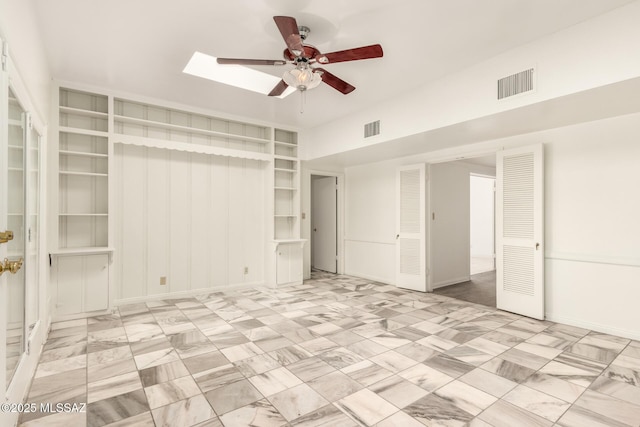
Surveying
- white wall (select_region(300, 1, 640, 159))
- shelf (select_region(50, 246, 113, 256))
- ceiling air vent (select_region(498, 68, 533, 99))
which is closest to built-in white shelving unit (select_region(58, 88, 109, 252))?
shelf (select_region(50, 246, 113, 256))

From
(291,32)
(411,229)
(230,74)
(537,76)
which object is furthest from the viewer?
(411,229)

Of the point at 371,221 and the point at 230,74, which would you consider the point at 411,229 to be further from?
the point at 230,74

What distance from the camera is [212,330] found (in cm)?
354

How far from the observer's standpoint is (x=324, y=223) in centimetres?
738

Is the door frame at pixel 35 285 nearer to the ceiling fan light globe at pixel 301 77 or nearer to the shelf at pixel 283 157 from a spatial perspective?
the ceiling fan light globe at pixel 301 77

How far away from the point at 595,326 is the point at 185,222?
5510 millimetres

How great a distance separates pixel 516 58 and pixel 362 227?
4.03 meters

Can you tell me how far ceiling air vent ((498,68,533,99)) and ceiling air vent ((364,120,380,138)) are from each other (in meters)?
1.70

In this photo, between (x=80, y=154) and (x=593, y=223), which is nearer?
Answer: (x=593, y=223)

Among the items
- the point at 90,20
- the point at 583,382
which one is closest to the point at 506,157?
the point at 583,382

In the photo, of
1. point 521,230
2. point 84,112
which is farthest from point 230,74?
point 521,230

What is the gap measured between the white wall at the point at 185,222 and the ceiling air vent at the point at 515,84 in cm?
388

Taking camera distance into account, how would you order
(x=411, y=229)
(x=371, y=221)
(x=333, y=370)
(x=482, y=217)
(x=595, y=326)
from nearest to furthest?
1. (x=333, y=370)
2. (x=595, y=326)
3. (x=411, y=229)
4. (x=371, y=221)
5. (x=482, y=217)

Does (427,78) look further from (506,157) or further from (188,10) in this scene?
(188,10)
